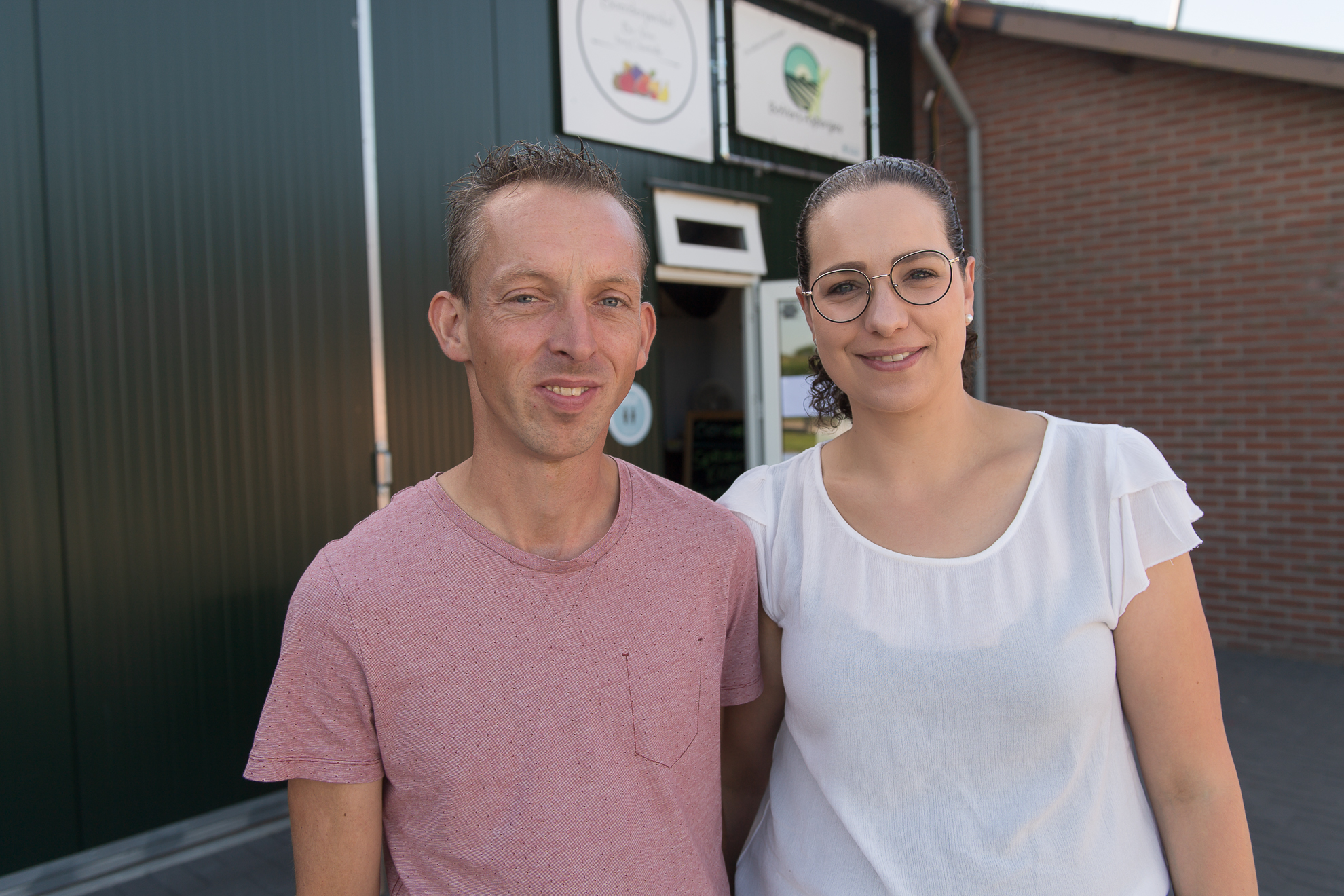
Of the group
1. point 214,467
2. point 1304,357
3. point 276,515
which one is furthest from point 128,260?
point 1304,357

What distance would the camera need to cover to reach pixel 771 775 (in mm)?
1612

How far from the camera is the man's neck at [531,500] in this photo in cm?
133

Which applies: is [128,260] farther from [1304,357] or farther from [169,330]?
[1304,357]

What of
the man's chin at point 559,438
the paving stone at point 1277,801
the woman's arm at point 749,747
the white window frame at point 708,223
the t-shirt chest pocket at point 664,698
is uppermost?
the white window frame at point 708,223

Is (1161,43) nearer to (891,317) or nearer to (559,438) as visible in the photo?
(891,317)

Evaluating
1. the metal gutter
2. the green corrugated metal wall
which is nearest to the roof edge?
the metal gutter

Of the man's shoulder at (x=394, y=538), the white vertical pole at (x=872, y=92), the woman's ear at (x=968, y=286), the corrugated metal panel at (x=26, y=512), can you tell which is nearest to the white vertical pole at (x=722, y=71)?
the white vertical pole at (x=872, y=92)

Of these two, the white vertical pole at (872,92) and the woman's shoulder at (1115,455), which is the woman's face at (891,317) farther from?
the white vertical pole at (872,92)

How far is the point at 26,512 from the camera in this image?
10.4 feet

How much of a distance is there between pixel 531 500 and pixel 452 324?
30 centimetres

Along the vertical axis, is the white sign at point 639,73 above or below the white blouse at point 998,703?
above

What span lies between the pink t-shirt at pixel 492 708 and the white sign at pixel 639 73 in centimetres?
418

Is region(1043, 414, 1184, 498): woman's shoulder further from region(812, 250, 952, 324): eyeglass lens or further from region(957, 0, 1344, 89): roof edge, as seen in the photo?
region(957, 0, 1344, 89): roof edge

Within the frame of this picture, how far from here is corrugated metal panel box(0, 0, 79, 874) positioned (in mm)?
3111
